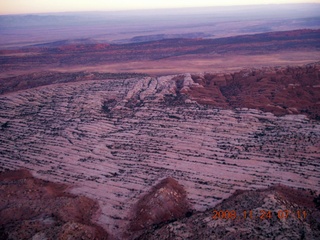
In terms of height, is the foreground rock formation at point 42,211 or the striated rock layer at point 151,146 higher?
the striated rock layer at point 151,146

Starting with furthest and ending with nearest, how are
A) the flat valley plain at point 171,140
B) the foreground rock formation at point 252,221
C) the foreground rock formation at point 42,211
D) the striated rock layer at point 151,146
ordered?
the striated rock layer at point 151,146 → the flat valley plain at point 171,140 → the foreground rock formation at point 42,211 → the foreground rock formation at point 252,221

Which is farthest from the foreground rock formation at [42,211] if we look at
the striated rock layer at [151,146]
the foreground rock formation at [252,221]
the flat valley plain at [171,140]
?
the foreground rock formation at [252,221]

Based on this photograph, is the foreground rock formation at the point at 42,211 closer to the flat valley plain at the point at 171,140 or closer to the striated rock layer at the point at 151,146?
the flat valley plain at the point at 171,140
